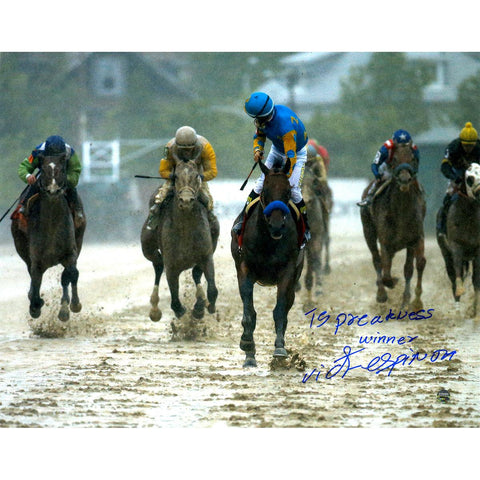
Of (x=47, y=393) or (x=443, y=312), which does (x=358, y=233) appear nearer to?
(x=443, y=312)

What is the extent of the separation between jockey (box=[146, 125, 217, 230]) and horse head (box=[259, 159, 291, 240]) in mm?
2336

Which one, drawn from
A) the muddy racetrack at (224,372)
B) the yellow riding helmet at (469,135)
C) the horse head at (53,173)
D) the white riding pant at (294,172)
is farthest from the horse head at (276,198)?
the yellow riding helmet at (469,135)

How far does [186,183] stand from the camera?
420 inches

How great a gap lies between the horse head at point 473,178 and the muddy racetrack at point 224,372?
5.45 ft

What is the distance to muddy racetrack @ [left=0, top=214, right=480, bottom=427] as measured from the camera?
788 centimetres

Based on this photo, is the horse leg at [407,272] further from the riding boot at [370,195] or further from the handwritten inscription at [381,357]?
the riding boot at [370,195]

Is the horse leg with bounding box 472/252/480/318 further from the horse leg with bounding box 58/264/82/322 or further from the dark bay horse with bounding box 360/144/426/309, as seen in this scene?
the horse leg with bounding box 58/264/82/322

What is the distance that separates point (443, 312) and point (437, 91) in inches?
450

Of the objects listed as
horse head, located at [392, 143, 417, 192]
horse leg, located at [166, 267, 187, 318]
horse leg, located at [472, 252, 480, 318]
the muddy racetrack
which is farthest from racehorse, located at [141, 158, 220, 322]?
horse leg, located at [472, 252, 480, 318]

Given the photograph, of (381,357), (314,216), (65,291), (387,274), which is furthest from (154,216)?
(314,216)

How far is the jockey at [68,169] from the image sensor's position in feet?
36.4

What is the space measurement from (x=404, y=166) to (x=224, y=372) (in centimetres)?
415

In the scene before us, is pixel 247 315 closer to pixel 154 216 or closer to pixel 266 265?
pixel 266 265
